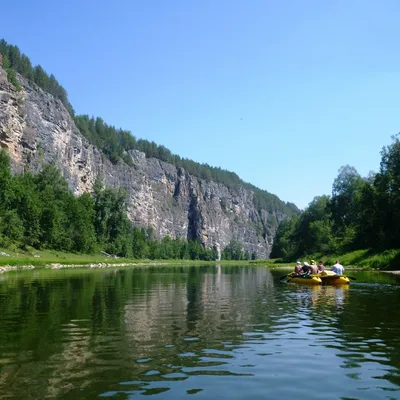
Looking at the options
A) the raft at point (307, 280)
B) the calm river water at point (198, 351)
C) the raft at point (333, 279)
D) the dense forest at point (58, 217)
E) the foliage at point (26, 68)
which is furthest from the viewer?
the foliage at point (26, 68)

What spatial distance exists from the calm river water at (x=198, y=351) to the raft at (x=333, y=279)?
1196 cm

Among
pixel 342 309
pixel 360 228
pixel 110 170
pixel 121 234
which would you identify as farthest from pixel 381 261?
pixel 110 170

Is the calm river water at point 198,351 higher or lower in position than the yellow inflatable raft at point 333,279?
lower

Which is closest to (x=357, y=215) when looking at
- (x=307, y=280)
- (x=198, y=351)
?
(x=307, y=280)

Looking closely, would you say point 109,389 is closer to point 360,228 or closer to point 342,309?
point 342,309

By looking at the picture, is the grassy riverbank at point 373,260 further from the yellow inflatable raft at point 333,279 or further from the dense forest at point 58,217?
the dense forest at point 58,217

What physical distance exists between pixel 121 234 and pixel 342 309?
10770 centimetres

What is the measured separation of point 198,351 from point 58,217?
A: 85096 mm

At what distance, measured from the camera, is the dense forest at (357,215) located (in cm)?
6800

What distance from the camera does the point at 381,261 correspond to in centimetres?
5756

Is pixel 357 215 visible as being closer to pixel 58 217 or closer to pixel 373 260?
pixel 373 260

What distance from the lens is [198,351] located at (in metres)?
11.2

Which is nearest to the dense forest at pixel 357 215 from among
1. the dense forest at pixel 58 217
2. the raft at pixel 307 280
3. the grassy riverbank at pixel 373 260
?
the grassy riverbank at pixel 373 260

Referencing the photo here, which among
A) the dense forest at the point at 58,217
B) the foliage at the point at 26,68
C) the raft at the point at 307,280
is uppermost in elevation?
the foliage at the point at 26,68
